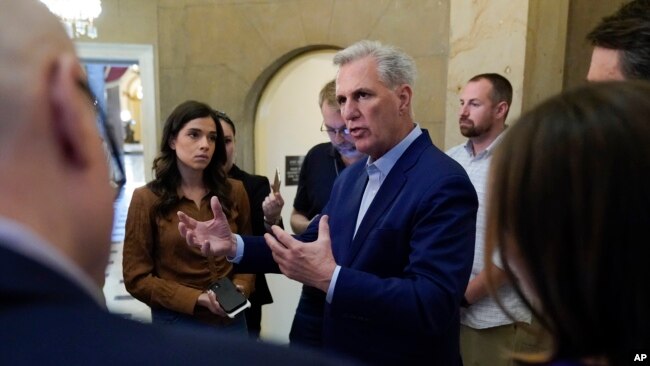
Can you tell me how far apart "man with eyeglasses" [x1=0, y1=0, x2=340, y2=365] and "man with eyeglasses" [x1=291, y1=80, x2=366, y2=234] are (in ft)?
7.29

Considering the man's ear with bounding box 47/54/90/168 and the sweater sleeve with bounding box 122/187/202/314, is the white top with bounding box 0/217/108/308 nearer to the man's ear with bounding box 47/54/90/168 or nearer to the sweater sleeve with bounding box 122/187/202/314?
the man's ear with bounding box 47/54/90/168

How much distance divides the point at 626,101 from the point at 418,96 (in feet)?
10.1

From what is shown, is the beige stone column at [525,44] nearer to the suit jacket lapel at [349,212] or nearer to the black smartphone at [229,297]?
the suit jacket lapel at [349,212]

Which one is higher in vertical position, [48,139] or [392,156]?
[48,139]

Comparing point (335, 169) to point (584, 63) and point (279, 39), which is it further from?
point (279, 39)

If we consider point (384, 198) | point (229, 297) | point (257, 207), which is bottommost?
point (229, 297)

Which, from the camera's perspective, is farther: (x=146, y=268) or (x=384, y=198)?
(x=146, y=268)

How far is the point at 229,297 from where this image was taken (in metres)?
2.05

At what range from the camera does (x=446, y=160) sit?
1581mm

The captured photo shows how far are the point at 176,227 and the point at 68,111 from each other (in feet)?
5.91

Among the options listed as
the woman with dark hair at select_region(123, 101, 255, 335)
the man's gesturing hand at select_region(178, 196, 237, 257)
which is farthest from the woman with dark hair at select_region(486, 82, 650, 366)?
the woman with dark hair at select_region(123, 101, 255, 335)

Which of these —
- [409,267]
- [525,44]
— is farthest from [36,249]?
[525,44]

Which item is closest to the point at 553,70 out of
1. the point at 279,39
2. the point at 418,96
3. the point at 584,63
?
the point at 584,63

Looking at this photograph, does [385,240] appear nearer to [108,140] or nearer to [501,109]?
[108,140]
